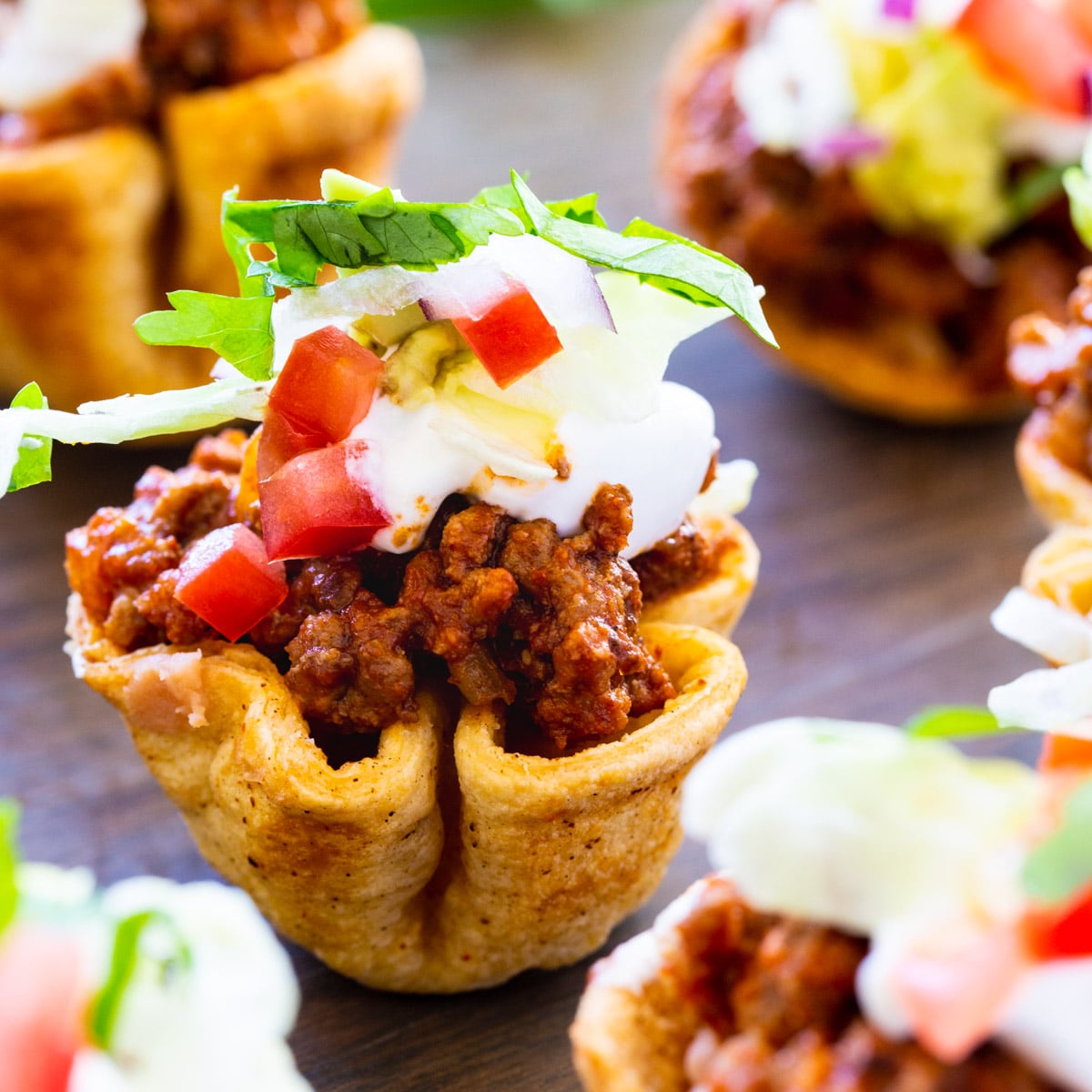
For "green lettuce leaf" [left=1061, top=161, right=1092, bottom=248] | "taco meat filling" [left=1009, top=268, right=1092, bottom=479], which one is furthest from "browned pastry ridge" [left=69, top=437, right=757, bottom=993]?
"green lettuce leaf" [left=1061, top=161, right=1092, bottom=248]

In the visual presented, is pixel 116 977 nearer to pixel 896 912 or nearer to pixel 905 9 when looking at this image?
pixel 896 912

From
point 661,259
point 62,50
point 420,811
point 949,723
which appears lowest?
point 420,811

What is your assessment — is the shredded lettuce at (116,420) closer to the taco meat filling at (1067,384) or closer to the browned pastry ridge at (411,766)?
the browned pastry ridge at (411,766)

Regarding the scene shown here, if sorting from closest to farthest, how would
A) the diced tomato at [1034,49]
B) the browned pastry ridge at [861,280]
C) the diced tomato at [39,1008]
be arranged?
the diced tomato at [39,1008]
the diced tomato at [1034,49]
the browned pastry ridge at [861,280]

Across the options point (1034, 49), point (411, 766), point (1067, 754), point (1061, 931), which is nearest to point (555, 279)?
point (411, 766)

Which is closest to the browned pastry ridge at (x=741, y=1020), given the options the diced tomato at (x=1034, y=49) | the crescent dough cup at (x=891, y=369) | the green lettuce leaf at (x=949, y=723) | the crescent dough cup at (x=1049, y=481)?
the green lettuce leaf at (x=949, y=723)

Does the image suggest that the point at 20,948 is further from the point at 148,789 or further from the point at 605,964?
the point at 148,789
